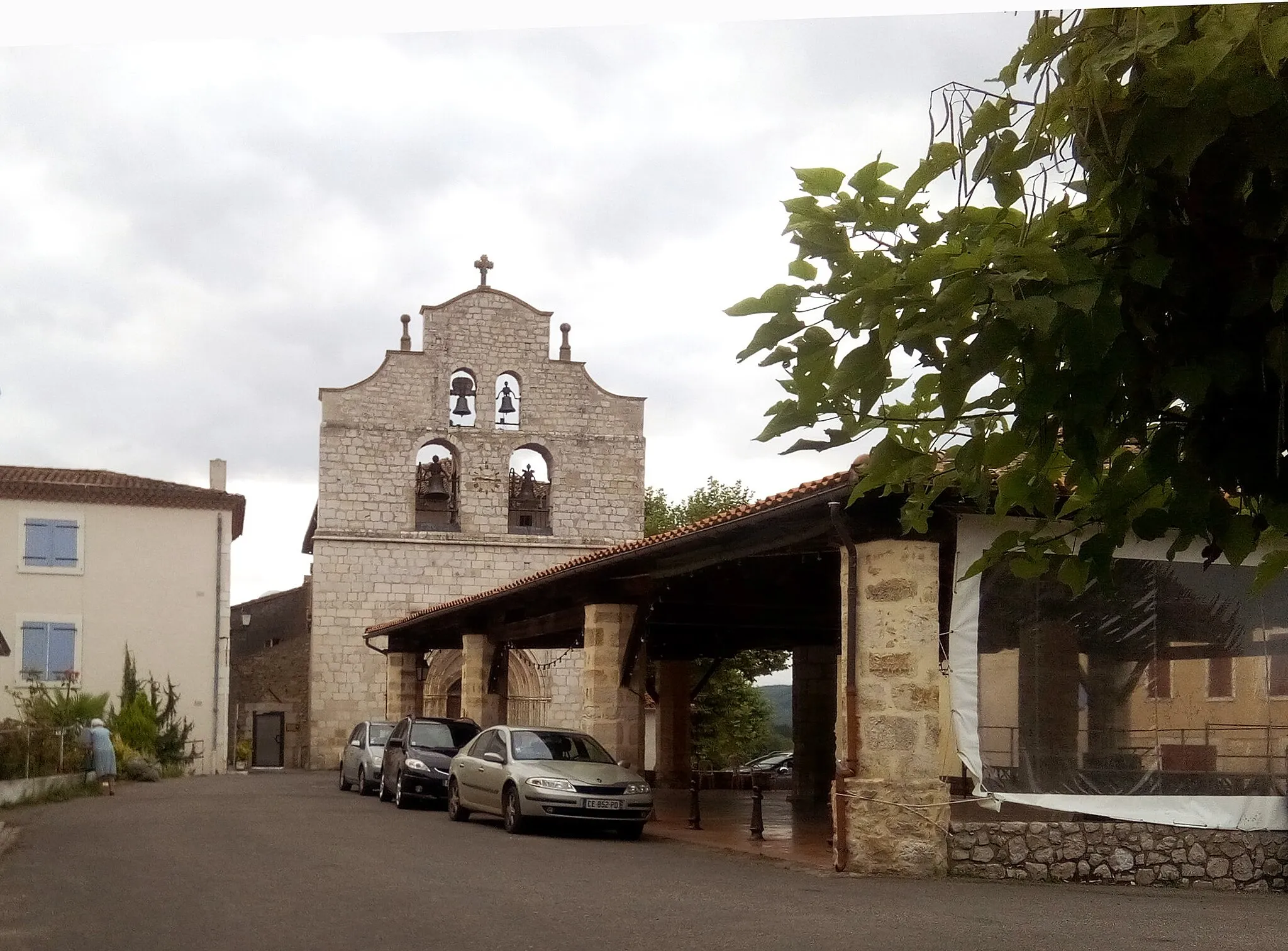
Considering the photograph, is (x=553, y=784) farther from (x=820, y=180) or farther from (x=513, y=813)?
(x=820, y=180)

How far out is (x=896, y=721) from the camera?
457 inches

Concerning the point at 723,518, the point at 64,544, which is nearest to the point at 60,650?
the point at 64,544

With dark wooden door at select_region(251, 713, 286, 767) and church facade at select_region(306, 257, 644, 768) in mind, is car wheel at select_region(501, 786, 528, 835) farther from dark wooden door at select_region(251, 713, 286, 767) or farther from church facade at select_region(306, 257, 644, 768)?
dark wooden door at select_region(251, 713, 286, 767)

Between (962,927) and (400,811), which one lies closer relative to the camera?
(962,927)

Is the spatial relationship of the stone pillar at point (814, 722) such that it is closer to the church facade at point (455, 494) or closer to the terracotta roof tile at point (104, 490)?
the church facade at point (455, 494)

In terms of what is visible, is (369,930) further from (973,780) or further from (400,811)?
(400,811)

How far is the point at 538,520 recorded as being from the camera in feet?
120

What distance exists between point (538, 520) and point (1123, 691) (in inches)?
1003

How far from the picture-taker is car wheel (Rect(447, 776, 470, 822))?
17234 millimetres

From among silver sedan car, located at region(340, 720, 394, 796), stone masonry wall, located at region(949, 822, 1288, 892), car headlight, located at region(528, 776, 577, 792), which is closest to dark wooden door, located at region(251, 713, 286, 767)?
silver sedan car, located at region(340, 720, 394, 796)

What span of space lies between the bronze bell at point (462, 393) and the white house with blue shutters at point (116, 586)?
574 cm

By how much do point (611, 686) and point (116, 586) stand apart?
1849 centimetres

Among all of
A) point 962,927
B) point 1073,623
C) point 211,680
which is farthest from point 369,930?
point 211,680

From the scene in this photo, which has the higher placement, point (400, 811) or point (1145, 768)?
point (1145, 768)
